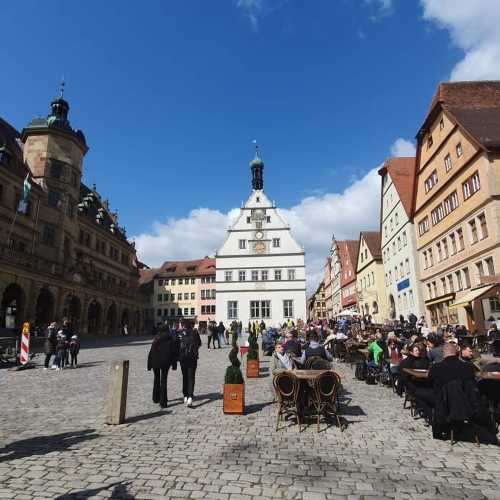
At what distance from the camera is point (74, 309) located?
122 feet

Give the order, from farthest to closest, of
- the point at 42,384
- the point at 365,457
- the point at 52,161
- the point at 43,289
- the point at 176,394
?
1. the point at 52,161
2. the point at 43,289
3. the point at 42,384
4. the point at 176,394
5. the point at 365,457

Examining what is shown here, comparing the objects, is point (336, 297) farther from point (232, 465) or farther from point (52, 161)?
point (232, 465)

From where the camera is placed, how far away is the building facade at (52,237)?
94.6 ft

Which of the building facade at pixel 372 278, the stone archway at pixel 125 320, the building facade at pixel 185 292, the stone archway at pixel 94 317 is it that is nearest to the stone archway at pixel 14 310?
the stone archway at pixel 94 317

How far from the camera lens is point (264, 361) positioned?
18422 mm

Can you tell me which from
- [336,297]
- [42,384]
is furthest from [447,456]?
[336,297]

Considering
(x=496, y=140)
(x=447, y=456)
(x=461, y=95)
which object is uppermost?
(x=461, y=95)

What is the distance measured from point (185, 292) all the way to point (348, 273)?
100 feet

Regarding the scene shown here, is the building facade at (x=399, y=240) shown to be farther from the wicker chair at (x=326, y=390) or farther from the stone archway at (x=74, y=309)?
the stone archway at (x=74, y=309)

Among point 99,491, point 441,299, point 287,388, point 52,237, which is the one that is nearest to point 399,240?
point 441,299

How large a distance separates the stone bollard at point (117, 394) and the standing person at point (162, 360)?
123 centimetres

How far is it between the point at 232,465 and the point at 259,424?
2.22m

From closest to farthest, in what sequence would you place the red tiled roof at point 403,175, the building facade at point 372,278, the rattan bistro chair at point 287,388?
the rattan bistro chair at point 287,388 < the red tiled roof at point 403,175 < the building facade at point 372,278

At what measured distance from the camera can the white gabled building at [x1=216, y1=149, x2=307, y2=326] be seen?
147 feet
